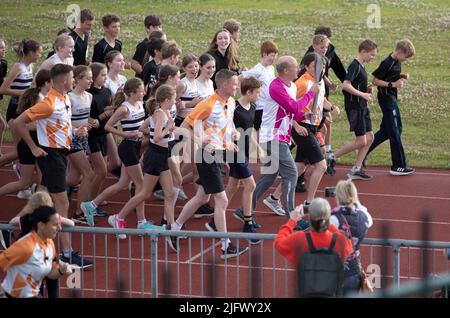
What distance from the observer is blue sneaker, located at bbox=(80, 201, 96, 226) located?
13039 millimetres

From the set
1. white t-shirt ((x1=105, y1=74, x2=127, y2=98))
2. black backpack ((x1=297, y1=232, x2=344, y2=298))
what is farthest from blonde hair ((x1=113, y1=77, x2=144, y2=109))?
black backpack ((x1=297, y1=232, x2=344, y2=298))

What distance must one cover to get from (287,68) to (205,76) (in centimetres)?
147

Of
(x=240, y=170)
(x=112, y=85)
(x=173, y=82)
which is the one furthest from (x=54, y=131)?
(x=112, y=85)

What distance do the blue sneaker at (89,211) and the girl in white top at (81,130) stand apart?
14 centimetres

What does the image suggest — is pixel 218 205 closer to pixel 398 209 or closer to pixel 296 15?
pixel 398 209

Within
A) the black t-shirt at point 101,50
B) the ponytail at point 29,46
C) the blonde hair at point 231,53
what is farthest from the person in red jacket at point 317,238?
the black t-shirt at point 101,50

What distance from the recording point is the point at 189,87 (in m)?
13.9

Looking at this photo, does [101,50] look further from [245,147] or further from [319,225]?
[319,225]

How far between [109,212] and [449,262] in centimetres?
423

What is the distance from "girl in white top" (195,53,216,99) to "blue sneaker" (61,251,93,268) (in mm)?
3262

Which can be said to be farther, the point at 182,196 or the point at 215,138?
Result: the point at 182,196

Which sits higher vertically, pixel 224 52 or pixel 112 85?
pixel 224 52

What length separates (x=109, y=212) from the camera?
1398cm

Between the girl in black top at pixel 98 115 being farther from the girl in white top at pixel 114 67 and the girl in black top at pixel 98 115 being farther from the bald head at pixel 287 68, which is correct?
the bald head at pixel 287 68
